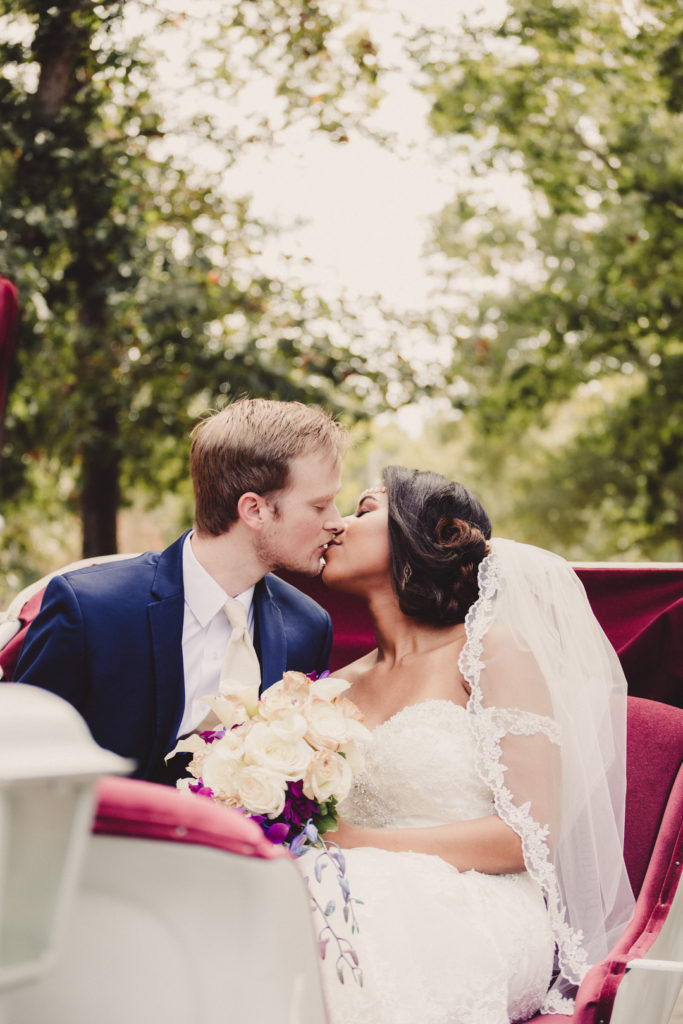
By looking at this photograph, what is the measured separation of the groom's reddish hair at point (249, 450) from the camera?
278cm

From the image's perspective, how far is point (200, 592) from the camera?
2764mm

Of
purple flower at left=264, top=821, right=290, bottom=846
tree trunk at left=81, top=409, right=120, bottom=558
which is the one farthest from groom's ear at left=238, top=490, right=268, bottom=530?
tree trunk at left=81, top=409, right=120, bottom=558

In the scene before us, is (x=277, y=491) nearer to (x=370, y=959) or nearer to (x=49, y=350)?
(x=370, y=959)

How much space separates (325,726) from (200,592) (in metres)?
0.93

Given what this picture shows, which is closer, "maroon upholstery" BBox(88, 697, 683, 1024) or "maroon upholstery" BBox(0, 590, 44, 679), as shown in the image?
"maroon upholstery" BBox(88, 697, 683, 1024)

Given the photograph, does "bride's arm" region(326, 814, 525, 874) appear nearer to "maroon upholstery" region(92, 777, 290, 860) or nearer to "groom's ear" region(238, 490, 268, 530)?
"groom's ear" region(238, 490, 268, 530)

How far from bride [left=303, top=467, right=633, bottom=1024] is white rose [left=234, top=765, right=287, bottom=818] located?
0.40 meters

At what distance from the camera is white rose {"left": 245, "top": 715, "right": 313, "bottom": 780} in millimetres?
1844

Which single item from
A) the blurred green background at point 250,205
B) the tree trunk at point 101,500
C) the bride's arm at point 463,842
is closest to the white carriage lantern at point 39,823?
the bride's arm at point 463,842

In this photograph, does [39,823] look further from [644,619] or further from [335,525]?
[644,619]

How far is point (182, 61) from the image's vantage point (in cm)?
731

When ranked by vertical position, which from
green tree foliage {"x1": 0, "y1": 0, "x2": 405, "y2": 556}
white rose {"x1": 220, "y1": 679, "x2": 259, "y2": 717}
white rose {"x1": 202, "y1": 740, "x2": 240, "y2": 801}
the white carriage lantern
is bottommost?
green tree foliage {"x1": 0, "y1": 0, "x2": 405, "y2": 556}

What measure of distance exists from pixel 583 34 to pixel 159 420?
4385 mm

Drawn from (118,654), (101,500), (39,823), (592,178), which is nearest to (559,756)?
(118,654)
